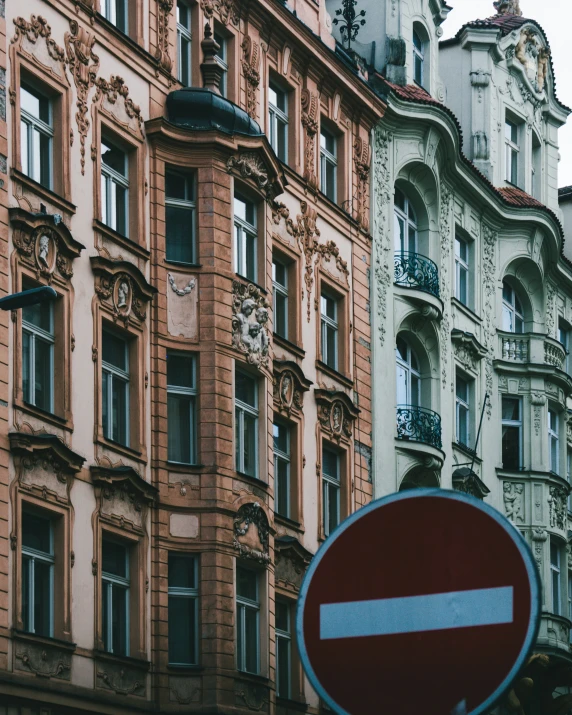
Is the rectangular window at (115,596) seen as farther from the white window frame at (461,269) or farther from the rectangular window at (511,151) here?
the rectangular window at (511,151)

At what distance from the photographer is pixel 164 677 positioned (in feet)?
64.1

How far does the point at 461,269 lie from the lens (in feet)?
110

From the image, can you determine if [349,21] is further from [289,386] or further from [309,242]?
[289,386]

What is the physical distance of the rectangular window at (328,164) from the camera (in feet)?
89.3

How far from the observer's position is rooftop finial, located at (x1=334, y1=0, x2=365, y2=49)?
30172mm

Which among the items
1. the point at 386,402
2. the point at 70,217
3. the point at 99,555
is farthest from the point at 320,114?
the point at 99,555

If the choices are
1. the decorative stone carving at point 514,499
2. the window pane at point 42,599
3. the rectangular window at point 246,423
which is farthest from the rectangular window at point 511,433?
the window pane at point 42,599

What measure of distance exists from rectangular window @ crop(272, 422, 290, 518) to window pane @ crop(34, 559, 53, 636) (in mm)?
6654

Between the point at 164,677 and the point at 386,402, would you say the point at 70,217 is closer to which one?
the point at 164,677

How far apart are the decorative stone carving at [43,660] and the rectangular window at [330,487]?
8.73 metres

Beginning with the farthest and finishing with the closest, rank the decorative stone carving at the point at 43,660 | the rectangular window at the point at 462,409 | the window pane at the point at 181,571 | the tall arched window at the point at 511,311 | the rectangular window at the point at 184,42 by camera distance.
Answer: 1. the tall arched window at the point at 511,311
2. the rectangular window at the point at 462,409
3. the rectangular window at the point at 184,42
4. the window pane at the point at 181,571
5. the decorative stone carving at the point at 43,660

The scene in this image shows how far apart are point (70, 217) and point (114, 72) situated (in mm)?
2728

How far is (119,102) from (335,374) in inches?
289

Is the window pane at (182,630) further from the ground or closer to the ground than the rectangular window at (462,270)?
closer to the ground
